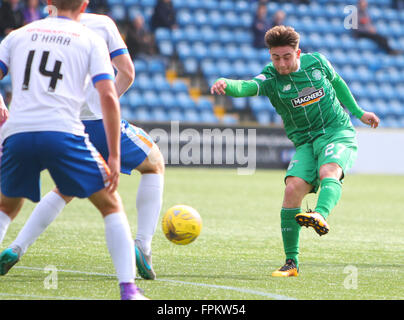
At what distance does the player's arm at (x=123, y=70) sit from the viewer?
200 inches

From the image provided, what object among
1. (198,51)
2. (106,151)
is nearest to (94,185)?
(106,151)

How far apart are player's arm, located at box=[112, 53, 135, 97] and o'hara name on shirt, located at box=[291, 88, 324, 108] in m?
1.41

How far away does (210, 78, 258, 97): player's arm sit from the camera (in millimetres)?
5418

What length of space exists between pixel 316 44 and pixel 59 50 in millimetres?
18875

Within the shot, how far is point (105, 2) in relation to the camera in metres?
19.4

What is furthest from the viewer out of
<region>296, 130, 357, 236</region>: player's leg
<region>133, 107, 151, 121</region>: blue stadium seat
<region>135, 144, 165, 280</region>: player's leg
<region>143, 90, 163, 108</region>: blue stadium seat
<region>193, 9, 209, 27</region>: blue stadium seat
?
<region>193, 9, 209, 27</region>: blue stadium seat

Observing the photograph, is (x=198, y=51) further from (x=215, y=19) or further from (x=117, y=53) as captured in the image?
(x=117, y=53)

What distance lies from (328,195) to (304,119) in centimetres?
74

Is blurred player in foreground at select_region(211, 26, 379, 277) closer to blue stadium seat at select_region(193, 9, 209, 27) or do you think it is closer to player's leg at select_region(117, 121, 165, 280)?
player's leg at select_region(117, 121, 165, 280)

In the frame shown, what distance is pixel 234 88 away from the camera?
5.60 m

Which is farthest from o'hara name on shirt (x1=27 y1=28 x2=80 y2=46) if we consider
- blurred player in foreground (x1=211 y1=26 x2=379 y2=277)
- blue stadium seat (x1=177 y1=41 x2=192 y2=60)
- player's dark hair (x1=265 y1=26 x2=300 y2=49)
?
blue stadium seat (x1=177 y1=41 x2=192 y2=60)

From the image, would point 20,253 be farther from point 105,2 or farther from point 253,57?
point 253,57

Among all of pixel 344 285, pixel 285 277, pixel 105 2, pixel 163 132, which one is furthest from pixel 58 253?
pixel 105 2

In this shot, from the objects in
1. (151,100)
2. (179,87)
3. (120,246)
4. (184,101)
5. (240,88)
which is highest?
(240,88)
